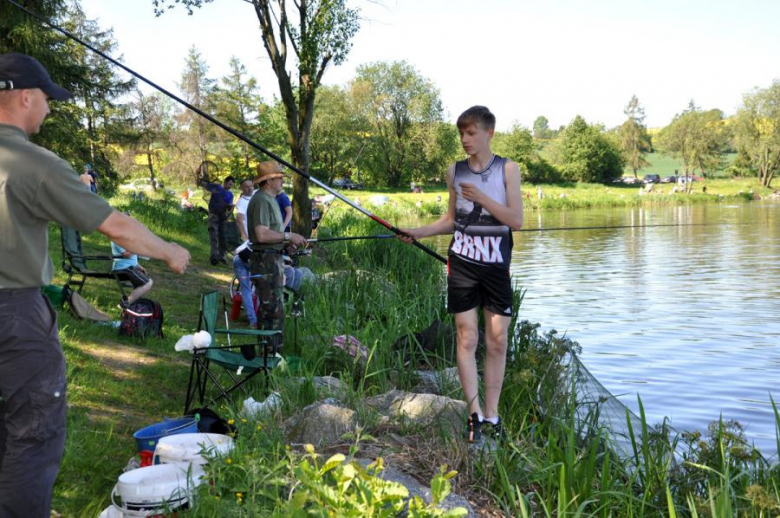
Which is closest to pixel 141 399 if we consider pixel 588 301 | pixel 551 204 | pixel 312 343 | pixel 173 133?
pixel 312 343

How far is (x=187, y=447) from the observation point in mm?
3922

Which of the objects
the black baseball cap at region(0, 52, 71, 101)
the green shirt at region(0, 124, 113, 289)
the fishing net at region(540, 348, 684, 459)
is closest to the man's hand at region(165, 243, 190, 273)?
the green shirt at region(0, 124, 113, 289)

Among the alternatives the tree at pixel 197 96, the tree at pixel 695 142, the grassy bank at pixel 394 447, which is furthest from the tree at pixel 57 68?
the tree at pixel 695 142

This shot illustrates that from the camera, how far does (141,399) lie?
575cm

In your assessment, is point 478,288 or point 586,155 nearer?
point 478,288

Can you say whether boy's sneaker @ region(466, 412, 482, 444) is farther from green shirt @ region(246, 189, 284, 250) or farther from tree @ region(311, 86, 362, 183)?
tree @ region(311, 86, 362, 183)

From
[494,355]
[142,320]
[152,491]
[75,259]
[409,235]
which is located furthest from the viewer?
[75,259]

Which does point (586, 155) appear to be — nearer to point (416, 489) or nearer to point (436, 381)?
point (436, 381)

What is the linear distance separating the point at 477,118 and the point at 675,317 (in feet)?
28.3

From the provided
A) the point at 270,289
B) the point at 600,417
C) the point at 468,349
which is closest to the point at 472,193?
the point at 468,349

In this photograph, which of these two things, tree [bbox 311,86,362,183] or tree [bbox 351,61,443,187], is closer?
tree [bbox 311,86,362,183]

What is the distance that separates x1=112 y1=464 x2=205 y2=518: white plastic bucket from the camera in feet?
11.1

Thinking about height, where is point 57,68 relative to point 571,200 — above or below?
above

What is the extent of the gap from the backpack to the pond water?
400 centimetres
